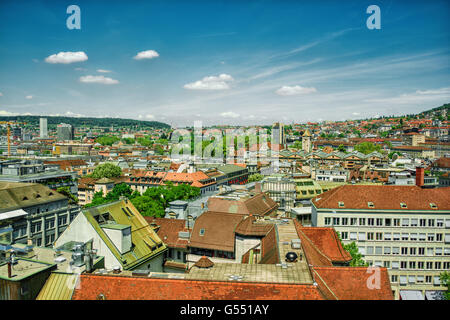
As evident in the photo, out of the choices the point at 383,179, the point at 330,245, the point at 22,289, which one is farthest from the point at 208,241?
the point at 383,179

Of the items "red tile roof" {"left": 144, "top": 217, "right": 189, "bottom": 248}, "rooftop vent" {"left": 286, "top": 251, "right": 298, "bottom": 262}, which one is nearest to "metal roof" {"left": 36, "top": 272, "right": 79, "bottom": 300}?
"rooftop vent" {"left": 286, "top": 251, "right": 298, "bottom": 262}

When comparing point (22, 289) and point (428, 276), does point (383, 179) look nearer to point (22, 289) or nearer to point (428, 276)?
point (428, 276)

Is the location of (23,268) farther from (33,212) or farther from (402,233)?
(402,233)

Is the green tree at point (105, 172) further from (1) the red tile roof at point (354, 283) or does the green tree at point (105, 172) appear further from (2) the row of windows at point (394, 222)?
(1) the red tile roof at point (354, 283)

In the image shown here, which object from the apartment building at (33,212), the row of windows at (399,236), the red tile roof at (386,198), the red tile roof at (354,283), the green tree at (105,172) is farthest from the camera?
the green tree at (105,172)

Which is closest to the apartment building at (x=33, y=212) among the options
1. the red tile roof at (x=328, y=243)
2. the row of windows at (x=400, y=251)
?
the red tile roof at (x=328, y=243)

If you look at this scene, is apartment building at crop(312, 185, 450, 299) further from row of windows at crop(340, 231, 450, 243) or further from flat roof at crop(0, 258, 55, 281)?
flat roof at crop(0, 258, 55, 281)

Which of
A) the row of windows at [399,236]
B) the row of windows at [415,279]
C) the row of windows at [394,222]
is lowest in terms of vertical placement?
the row of windows at [415,279]
